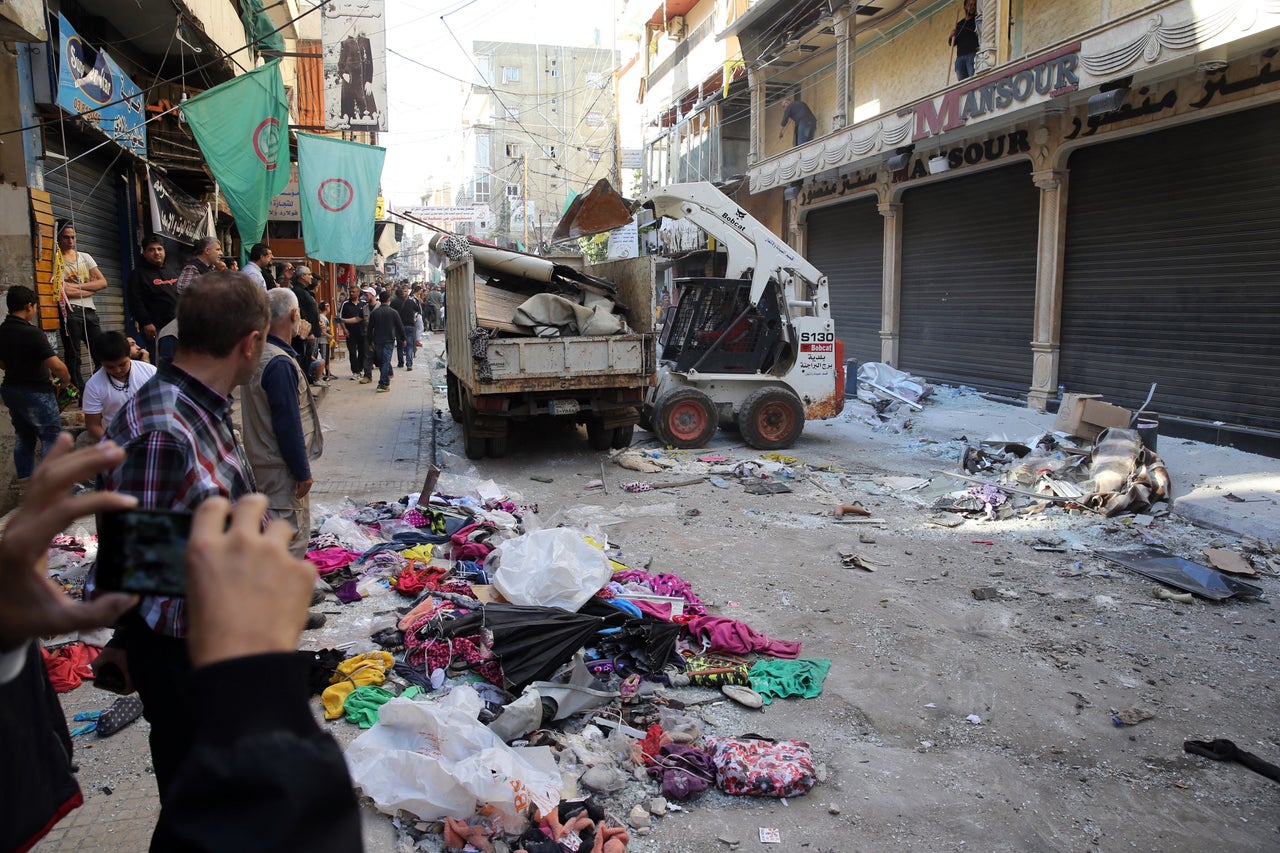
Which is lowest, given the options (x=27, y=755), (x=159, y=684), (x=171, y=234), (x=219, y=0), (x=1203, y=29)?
(x=159, y=684)

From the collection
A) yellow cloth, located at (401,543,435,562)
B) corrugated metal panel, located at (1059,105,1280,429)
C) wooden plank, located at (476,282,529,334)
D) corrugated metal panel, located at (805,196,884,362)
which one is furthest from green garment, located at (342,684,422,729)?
corrugated metal panel, located at (805,196,884,362)

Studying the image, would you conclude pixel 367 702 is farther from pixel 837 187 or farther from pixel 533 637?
pixel 837 187

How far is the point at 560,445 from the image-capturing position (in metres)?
10.8

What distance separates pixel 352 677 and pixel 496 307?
20.6 feet

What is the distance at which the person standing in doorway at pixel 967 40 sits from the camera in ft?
44.8

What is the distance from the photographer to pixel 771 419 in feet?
35.2

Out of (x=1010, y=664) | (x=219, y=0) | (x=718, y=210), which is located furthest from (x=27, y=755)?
(x=219, y=0)

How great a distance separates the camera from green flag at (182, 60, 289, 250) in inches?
310

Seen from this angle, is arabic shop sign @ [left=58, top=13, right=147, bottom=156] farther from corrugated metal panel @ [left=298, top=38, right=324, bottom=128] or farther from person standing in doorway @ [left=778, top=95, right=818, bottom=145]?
person standing in doorway @ [left=778, top=95, right=818, bottom=145]

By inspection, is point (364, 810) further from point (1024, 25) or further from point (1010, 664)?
point (1024, 25)

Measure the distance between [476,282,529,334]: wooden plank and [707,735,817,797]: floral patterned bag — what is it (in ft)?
21.8

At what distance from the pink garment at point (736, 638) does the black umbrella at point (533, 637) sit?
66 centimetres

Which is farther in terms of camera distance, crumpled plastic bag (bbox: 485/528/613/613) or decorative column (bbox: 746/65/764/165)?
decorative column (bbox: 746/65/764/165)

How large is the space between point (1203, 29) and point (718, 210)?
543 centimetres
